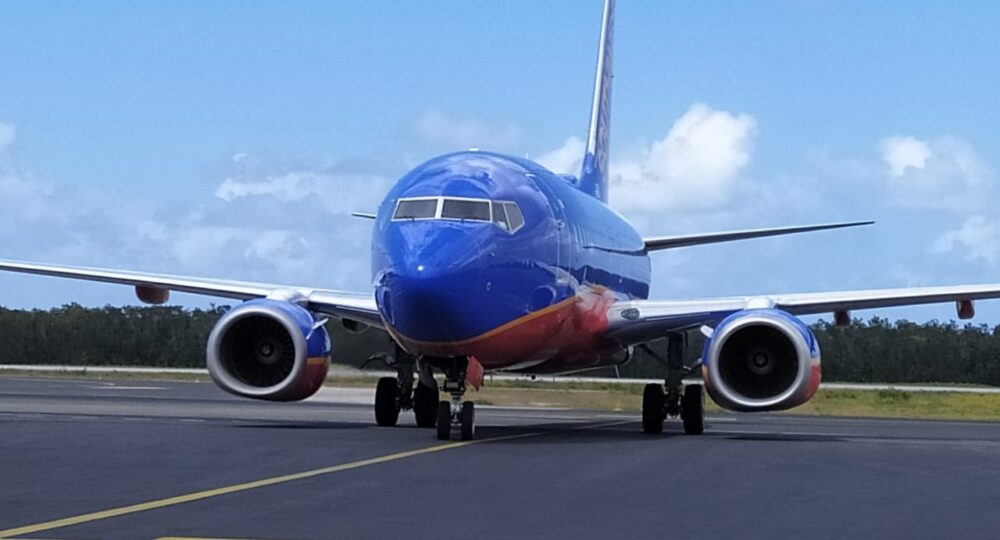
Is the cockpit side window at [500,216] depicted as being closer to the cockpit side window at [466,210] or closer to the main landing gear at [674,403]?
the cockpit side window at [466,210]

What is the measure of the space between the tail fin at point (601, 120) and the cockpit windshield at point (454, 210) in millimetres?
13803

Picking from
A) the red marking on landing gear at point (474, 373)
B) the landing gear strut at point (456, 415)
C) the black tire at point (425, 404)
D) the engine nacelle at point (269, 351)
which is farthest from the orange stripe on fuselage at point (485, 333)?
the black tire at point (425, 404)

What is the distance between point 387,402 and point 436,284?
606 centimetres

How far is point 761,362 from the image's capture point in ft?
80.0

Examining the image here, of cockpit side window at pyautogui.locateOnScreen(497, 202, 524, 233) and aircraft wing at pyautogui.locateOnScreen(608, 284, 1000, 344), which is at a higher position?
cockpit side window at pyautogui.locateOnScreen(497, 202, 524, 233)

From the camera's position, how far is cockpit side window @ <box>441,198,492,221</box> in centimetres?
2148

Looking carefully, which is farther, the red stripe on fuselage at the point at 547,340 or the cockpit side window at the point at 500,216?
the cockpit side window at the point at 500,216

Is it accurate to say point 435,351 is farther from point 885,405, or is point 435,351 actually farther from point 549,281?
point 885,405

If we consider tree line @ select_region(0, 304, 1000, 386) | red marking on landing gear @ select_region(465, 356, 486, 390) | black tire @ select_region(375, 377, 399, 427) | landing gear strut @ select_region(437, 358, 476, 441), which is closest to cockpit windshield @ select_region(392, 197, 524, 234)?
red marking on landing gear @ select_region(465, 356, 486, 390)

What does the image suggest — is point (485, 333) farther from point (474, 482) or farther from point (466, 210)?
point (474, 482)

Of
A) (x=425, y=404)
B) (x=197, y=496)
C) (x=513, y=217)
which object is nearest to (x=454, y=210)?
(x=513, y=217)

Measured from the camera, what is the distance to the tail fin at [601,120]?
36.8 metres

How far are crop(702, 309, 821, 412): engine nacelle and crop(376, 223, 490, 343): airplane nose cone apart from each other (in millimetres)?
4047

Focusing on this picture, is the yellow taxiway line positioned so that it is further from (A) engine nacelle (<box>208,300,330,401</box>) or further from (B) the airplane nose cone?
(A) engine nacelle (<box>208,300,330,401</box>)
